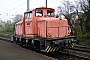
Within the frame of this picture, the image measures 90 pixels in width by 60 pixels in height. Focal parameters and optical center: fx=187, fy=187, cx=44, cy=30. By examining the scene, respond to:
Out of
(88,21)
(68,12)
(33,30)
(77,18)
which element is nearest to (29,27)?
(33,30)

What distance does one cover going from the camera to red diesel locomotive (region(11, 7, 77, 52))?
40.8 ft

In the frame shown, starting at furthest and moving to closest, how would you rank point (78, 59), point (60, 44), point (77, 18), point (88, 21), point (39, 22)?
point (77, 18)
point (88, 21)
point (39, 22)
point (60, 44)
point (78, 59)

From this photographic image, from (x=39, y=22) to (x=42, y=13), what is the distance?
3.06ft

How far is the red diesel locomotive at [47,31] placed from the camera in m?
12.4

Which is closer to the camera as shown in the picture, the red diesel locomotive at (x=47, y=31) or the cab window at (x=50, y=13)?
the red diesel locomotive at (x=47, y=31)

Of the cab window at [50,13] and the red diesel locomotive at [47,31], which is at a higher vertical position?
the cab window at [50,13]

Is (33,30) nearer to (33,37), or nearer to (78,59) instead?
(33,37)

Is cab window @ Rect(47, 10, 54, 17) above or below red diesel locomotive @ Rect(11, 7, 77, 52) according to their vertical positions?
above

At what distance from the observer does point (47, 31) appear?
1292 cm

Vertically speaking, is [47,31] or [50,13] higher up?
[50,13]

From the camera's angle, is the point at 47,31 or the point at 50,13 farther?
the point at 50,13

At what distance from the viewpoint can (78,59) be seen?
1145 cm

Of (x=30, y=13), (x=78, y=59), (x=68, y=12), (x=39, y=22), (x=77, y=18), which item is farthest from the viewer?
(x=68, y=12)

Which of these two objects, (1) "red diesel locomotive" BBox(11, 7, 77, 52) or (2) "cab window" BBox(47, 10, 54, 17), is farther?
(2) "cab window" BBox(47, 10, 54, 17)
